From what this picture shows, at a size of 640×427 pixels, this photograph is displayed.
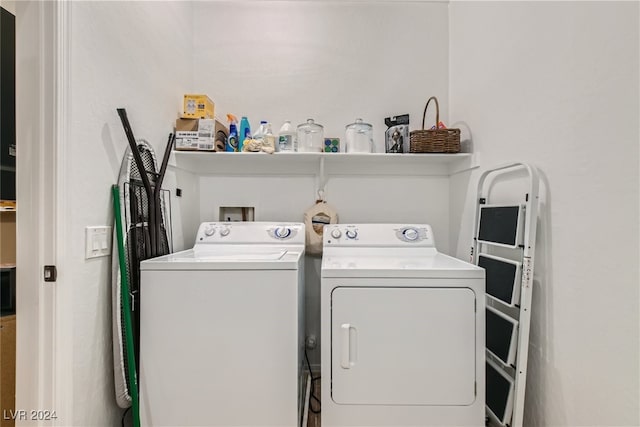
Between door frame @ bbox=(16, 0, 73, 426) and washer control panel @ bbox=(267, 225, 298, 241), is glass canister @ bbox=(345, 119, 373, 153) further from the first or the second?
door frame @ bbox=(16, 0, 73, 426)

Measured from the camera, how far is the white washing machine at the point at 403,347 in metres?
1.34

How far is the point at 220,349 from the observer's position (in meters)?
1.34

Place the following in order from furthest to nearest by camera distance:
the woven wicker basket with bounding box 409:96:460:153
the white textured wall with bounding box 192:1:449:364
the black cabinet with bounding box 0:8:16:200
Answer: the white textured wall with bounding box 192:1:449:364 < the woven wicker basket with bounding box 409:96:460:153 < the black cabinet with bounding box 0:8:16:200

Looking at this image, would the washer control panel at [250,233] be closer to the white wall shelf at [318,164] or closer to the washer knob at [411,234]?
the white wall shelf at [318,164]

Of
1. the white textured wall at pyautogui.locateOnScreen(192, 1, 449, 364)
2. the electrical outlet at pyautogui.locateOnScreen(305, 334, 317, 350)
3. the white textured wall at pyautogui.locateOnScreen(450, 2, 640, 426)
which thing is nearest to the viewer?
the white textured wall at pyautogui.locateOnScreen(450, 2, 640, 426)

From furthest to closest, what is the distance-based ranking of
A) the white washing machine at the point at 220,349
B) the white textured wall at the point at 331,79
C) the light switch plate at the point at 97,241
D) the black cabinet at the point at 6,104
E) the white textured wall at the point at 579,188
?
the white textured wall at the point at 331,79, the black cabinet at the point at 6,104, the white washing machine at the point at 220,349, the light switch plate at the point at 97,241, the white textured wall at the point at 579,188

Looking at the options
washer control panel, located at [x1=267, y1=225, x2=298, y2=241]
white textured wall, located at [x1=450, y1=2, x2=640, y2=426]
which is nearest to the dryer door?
white textured wall, located at [x1=450, y1=2, x2=640, y2=426]

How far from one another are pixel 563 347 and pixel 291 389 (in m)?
1.09

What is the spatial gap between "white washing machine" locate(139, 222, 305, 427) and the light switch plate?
17 cm

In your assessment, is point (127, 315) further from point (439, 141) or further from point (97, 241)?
point (439, 141)

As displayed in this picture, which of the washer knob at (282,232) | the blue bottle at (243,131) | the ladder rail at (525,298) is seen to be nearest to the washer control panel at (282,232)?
the washer knob at (282,232)

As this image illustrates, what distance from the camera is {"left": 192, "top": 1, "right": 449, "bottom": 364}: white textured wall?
2303 mm

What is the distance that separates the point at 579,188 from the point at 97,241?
1.84 meters

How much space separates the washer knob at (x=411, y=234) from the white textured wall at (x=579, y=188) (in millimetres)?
645
